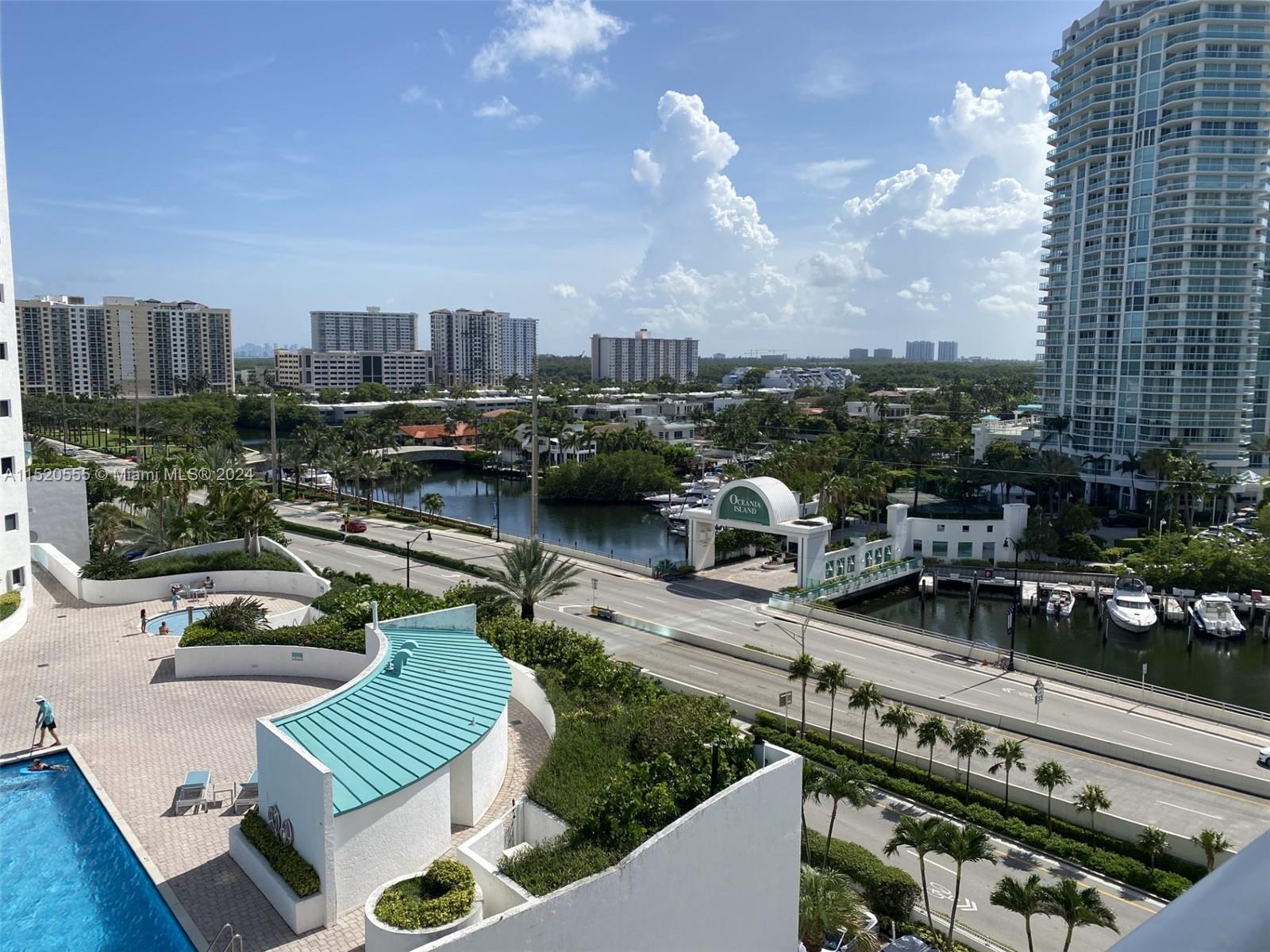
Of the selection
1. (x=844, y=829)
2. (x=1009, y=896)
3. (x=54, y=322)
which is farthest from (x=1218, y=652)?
(x=54, y=322)

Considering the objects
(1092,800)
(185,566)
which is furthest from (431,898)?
(185,566)

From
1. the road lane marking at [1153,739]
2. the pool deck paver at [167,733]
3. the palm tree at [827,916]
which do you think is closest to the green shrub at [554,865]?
the pool deck paver at [167,733]

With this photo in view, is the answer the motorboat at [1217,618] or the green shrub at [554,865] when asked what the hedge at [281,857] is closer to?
the green shrub at [554,865]

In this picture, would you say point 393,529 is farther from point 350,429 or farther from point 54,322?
point 54,322

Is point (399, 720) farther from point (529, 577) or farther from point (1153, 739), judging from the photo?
point (1153, 739)

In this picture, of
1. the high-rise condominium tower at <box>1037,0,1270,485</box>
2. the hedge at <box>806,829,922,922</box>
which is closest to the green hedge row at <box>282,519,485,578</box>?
the hedge at <box>806,829,922,922</box>
